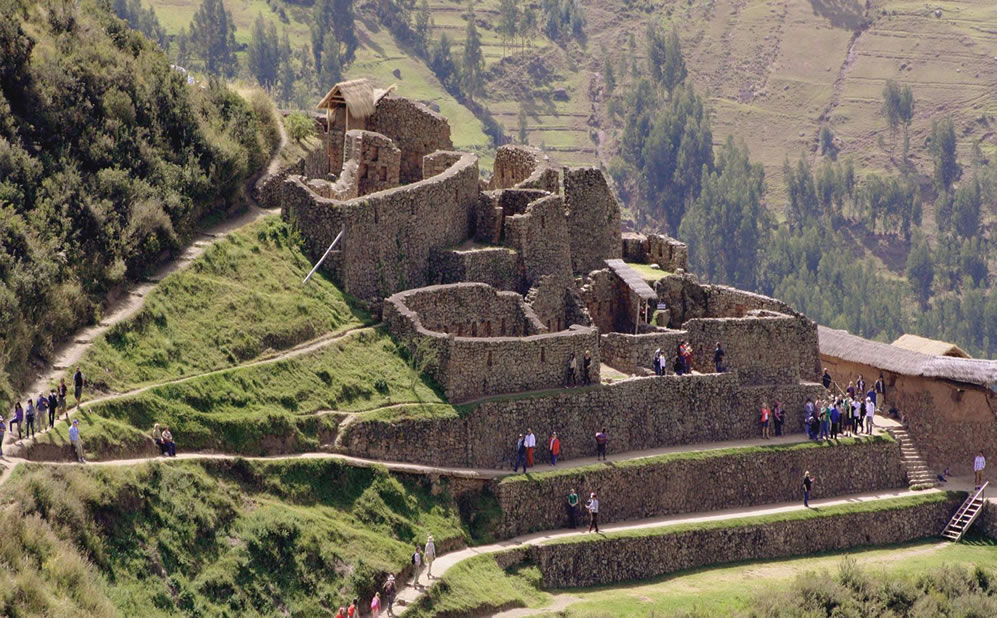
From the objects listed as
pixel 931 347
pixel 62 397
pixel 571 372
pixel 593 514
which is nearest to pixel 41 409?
pixel 62 397

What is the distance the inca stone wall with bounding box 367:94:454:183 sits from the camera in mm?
72875

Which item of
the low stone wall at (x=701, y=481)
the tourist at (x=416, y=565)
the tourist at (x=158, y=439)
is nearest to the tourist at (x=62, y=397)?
the tourist at (x=158, y=439)

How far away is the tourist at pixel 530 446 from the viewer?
59.5m

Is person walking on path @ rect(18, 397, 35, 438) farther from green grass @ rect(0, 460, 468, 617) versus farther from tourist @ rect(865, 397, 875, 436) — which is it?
tourist @ rect(865, 397, 875, 436)

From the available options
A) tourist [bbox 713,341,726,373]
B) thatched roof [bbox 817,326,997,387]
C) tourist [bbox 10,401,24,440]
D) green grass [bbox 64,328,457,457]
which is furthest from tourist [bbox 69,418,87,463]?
thatched roof [bbox 817,326,997,387]

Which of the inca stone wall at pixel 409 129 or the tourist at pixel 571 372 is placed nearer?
the tourist at pixel 571 372

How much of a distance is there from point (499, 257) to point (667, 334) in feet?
17.8

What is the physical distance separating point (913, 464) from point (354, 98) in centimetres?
2119

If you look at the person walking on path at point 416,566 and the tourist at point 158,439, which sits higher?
the tourist at point 158,439

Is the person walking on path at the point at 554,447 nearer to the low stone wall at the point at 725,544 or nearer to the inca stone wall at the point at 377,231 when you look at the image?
the low stone wall at the point at 725,544

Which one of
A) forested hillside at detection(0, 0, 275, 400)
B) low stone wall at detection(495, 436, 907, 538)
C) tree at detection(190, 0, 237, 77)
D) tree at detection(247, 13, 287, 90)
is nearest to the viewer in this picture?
forested hillside at detection(0, 0, 275, 400)

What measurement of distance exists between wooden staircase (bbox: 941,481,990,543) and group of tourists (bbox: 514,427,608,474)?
11.6 metres

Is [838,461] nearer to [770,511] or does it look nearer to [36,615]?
[770,511]

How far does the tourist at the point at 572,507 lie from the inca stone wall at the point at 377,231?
27.4 ft
